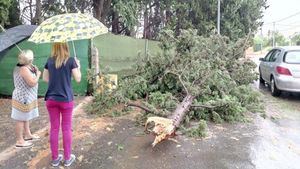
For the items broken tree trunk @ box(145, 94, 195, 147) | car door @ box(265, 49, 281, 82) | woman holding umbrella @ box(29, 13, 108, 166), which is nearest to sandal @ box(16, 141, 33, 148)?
woman holding umbrella @ box(29, 13, 108, 166)

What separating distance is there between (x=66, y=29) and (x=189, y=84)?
11.7 ft

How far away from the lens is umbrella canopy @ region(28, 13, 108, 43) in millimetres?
4062

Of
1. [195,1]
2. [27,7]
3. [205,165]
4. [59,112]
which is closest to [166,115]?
[205,165]

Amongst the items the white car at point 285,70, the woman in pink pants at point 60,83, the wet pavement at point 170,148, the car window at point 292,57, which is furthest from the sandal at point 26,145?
the car window at point 292,57

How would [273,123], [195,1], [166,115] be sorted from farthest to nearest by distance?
[195,1], [273,123], [166,115]

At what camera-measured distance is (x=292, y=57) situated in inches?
387

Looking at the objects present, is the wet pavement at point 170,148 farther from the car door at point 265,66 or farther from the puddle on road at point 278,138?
the car door at point 265,66

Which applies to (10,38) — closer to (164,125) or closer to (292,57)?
(164,125)

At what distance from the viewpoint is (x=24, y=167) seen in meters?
A: 4.36

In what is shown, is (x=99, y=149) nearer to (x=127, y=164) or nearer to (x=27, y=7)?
(x=127, y=164)

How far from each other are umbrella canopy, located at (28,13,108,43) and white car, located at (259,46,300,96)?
6.66m

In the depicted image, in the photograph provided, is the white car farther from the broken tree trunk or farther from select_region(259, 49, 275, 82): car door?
the broken tree trunk

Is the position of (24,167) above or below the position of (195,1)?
below

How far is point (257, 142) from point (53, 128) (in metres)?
3.23
